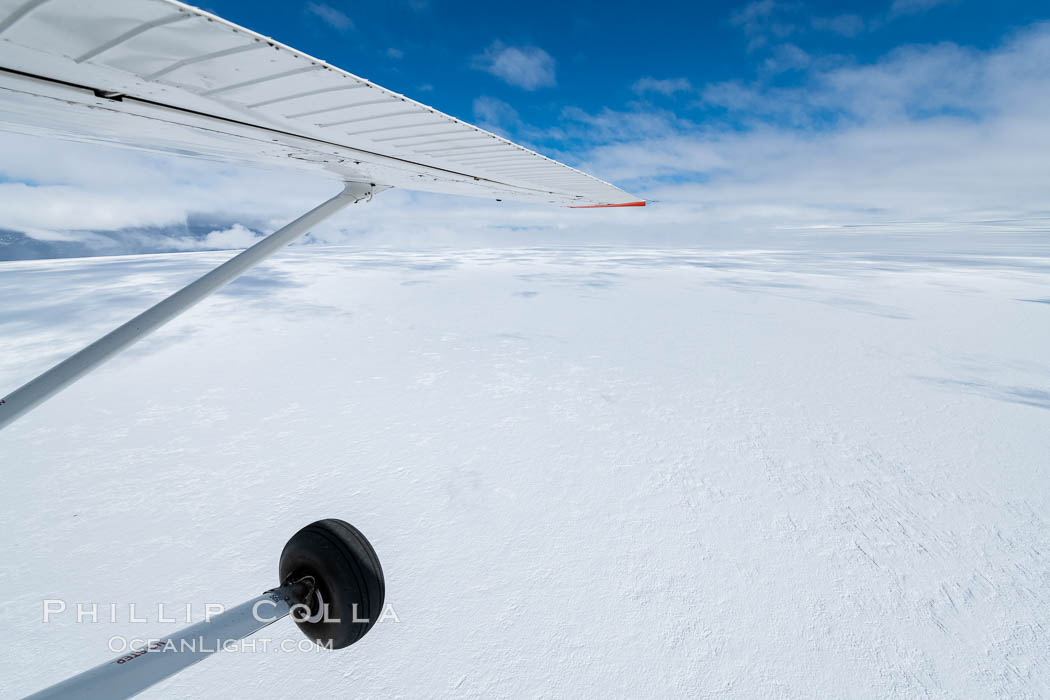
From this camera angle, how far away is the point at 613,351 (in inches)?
380

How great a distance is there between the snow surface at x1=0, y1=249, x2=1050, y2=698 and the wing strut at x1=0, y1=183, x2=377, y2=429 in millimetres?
1919

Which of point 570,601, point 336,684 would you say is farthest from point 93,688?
point 570,601

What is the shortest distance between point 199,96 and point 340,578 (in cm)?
221

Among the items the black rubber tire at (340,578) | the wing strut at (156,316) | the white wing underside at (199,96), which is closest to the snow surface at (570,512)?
the black rubber tire at (340,578)

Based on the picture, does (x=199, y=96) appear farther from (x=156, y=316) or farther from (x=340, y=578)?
(x=340, y=578)

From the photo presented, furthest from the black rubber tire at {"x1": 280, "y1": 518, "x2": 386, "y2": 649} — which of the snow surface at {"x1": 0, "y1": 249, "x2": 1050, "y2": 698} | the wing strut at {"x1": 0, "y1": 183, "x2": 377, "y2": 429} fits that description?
the wing strut at {"x1": 0, "y1": 183, "x2": 377, "y2": 429}

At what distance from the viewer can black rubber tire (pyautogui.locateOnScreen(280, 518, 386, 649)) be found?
216 cm

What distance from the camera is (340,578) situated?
7.17ft

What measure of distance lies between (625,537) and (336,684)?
2458 mm

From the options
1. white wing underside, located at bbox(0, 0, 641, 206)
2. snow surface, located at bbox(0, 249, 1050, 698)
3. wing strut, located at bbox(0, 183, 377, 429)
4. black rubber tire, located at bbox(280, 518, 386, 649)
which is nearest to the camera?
white wing underside, located at bbox(0, 0, 641, 206)

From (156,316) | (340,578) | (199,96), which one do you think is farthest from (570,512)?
(199,96)

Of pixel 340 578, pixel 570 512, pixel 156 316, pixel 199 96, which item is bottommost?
pixel 570 512

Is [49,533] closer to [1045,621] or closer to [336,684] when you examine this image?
[336,684]

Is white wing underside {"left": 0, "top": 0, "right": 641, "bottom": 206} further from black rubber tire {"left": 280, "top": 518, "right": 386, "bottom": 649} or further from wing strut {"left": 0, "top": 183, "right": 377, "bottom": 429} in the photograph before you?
black rubber tire {"left": 280, "top": 518, "right": 386, "bottom": 649}
